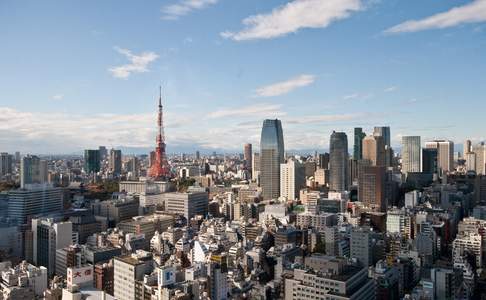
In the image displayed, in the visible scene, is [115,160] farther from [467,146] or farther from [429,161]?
[467,146]

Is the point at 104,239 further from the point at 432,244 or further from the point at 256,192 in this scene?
the point at 256,192

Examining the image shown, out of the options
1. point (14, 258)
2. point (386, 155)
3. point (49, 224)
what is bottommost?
point (14, 258)

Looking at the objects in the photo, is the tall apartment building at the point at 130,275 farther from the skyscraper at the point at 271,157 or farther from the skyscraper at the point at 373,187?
the skyscraper at the point at 271,157

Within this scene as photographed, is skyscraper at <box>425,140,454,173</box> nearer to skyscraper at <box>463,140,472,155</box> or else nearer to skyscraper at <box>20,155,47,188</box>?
skyscraper at <box>463,140,472,155</box>

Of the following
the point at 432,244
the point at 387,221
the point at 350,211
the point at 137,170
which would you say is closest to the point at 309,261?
the point at 432,244

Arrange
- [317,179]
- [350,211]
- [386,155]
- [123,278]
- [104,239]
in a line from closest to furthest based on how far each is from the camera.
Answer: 1. [123,278]
2. [104,239]
3. [350,211]
4. [317,179]
5. [386,155]
